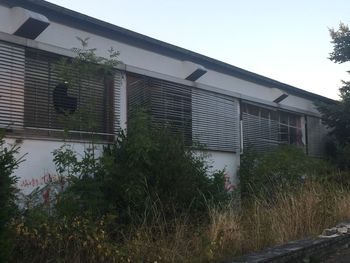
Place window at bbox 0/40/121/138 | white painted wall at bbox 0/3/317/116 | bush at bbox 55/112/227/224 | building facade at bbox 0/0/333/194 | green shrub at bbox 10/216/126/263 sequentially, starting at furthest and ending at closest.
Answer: white painted wall at bbox 0/3/317/116, building facade at bbox 0/0/333/194, window at bbox 0/40/121/138, bush at bbox 55/112/227/224, green shrub at bbox 10/216/126/263

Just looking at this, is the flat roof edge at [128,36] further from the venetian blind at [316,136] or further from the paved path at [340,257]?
the paved path at [340,257]

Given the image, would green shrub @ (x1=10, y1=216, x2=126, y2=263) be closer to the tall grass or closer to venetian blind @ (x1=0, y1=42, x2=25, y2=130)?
the tall grass

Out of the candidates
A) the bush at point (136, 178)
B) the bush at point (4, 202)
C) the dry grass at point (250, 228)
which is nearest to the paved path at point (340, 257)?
the dry grass at point (250, 228)

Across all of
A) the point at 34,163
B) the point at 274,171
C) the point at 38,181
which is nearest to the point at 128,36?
the point at 34,163

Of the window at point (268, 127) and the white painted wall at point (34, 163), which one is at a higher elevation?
the window at point (268, 127)

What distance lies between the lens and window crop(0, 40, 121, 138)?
8.50 meters

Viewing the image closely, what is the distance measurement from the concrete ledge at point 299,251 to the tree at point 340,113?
8.99 metres

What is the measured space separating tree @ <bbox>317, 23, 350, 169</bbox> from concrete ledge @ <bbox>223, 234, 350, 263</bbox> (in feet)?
29.5

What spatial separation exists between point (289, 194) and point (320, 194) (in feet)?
3.29

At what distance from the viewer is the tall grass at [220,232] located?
20.7 feet

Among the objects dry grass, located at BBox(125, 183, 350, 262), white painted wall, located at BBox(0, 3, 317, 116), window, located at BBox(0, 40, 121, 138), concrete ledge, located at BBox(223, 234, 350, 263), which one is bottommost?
concrete ledge, located at BBox(223, 234, 350, 263)

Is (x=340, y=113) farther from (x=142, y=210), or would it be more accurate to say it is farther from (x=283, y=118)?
(x=142, y=210)

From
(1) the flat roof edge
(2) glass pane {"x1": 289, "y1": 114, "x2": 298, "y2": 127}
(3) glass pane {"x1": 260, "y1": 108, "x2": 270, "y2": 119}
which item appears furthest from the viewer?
(2) glass pane {"x1": 289, "y1": 114, "x2": 298, "y2": 127}

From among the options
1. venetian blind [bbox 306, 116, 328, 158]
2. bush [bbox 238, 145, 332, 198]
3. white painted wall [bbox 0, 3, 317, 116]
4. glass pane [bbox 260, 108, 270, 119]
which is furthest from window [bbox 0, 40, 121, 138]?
venetian blind [bbox 306, 116, 328, 158]
